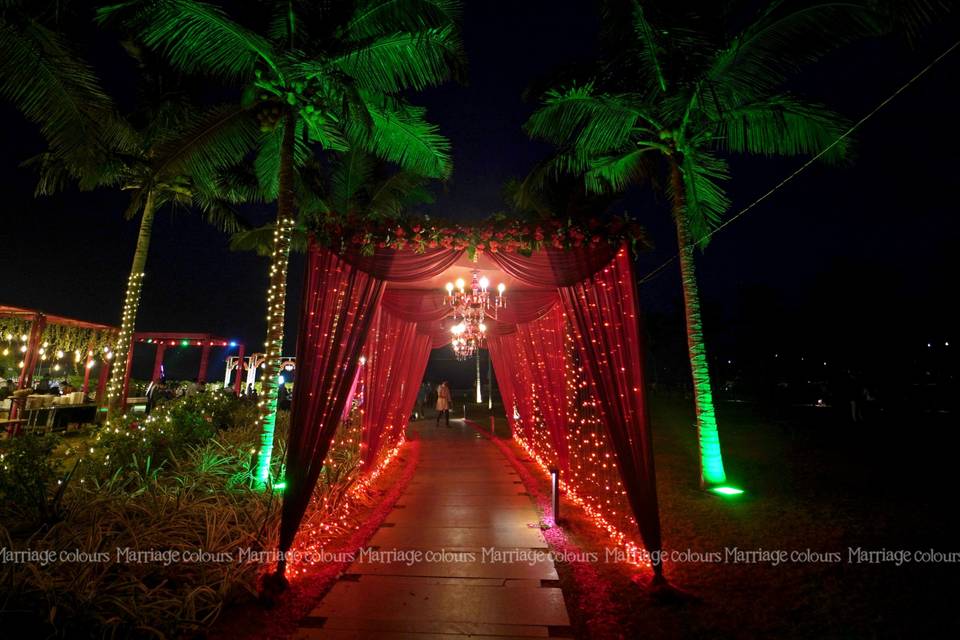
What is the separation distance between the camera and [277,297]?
4875mm

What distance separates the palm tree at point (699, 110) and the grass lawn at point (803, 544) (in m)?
0.92

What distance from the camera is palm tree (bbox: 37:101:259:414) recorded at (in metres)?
4.99

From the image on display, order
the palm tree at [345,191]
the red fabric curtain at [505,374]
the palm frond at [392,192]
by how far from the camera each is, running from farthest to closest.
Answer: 1. the red fabric curtain at [505,374]
2. the palm frond at [392,192]
3. the palm tree at [345,191]

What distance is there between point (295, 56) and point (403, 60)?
4.16 feet

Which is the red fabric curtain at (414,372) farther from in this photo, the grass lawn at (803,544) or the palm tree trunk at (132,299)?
the palm tree trunk at (132,299)

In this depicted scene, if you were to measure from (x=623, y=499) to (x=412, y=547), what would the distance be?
2.83 meters

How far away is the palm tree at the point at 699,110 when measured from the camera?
15.6 feet

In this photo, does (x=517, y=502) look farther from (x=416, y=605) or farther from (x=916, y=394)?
(x=916, y=394)


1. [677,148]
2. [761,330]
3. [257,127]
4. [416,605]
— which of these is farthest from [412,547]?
[761,330]

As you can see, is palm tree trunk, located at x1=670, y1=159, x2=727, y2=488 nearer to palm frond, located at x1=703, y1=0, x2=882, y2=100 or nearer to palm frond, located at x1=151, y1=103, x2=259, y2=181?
palm frond, located at x1=703, y1=0, x2=882, y2=100

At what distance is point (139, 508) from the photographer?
3516mm

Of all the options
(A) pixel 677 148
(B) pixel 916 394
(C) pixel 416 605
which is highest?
(A) pixel 677 148

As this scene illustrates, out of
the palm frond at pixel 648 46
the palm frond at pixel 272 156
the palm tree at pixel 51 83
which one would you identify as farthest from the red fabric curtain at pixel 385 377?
the palm frond at pixel 648 46

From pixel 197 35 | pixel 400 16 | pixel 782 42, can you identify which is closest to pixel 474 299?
pixel 400 16
